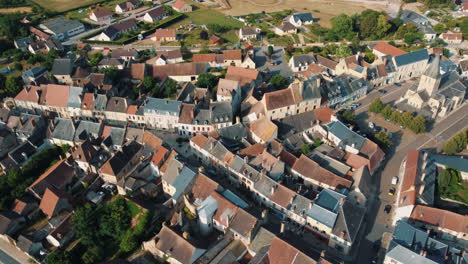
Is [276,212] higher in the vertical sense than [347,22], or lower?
lower

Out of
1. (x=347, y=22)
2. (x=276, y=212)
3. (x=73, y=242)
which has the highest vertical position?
(x=347, y=22)

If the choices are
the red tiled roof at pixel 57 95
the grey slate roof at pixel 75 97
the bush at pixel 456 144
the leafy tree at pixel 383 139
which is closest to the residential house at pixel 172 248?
the leafy tree at pixel 383 139

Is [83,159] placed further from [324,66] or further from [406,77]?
[406,77]

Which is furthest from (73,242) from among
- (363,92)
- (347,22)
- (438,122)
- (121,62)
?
(347,22)

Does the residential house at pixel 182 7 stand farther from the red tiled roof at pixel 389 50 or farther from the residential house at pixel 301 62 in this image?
the red tiled roof at pixel 389 50

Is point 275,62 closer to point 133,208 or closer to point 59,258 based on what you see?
point 133,208

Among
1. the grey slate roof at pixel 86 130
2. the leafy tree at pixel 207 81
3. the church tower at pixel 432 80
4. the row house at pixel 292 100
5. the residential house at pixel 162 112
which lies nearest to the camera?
the grey slate roof at pixel 86 130

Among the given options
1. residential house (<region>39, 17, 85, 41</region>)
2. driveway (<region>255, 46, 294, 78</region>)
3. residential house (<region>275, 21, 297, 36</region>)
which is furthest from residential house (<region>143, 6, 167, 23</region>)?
driveway (<region>255, 46, 294, 78</region>)
